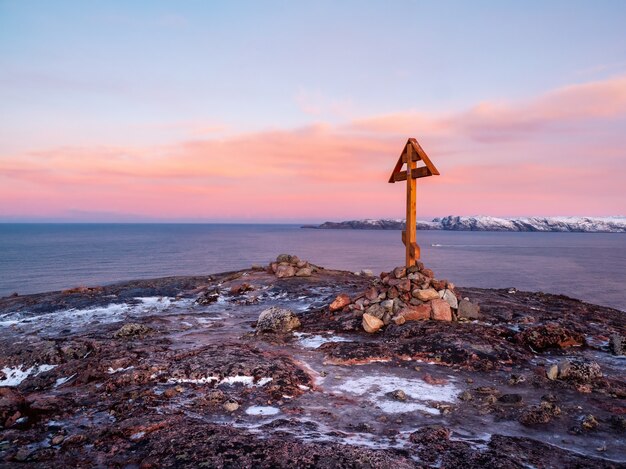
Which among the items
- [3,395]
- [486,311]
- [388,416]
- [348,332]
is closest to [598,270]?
[486,311]

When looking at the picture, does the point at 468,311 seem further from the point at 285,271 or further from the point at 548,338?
the point at 285,271

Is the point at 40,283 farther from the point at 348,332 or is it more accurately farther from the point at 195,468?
the point at 195,468

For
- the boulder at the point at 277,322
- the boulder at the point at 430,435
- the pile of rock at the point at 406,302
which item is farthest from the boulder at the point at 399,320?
the boulder at the point at 430,435

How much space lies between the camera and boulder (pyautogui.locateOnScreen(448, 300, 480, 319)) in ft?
46.7

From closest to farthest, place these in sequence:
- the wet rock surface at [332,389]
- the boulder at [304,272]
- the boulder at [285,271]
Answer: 1. the wet rock surface at [332,389]
2. the boulder at [285,271]
3. the boulder at [304,272]

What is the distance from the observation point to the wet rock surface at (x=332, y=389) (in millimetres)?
6039

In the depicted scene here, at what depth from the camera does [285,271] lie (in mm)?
24859

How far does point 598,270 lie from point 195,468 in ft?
272

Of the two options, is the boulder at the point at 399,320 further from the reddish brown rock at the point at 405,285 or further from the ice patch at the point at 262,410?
the ice patch at the point at 262,410

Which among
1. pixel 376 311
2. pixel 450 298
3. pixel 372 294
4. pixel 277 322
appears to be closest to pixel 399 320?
pixel 376 311

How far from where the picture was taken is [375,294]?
15.2 metres

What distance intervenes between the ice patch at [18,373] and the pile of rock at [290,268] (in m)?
14.6

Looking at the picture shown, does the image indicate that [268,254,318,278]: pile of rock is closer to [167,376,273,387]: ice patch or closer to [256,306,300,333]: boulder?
[256,306,300,333]: boulder

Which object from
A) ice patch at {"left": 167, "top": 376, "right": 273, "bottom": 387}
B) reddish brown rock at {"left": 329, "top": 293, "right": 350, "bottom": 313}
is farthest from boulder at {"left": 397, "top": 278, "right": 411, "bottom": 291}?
ice patch at {"left": 167, "top": 376, "right": 273, "bottom": 387}
